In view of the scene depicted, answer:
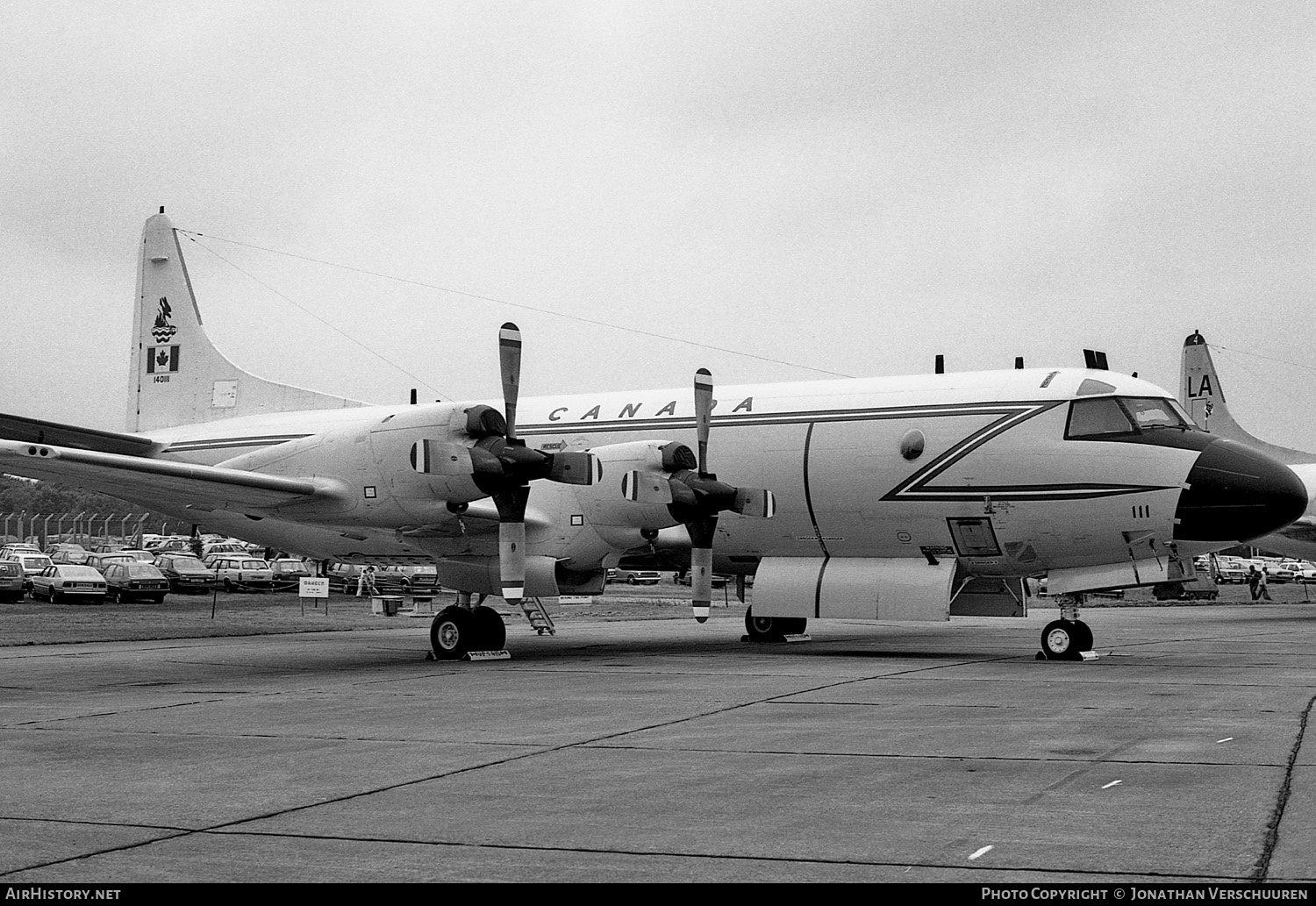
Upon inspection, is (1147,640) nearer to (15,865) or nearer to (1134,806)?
(1134,806)

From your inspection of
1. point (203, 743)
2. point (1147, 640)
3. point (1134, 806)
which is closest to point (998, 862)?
point (1134, 806)

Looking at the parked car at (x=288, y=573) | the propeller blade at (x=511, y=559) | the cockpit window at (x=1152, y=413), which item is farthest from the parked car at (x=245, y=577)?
the cockpit window at (x=1152, y=413)

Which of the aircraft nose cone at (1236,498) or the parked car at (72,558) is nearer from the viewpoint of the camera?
the aircraft nose cone at (1236,498)

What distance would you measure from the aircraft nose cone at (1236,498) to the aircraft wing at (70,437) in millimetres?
16309

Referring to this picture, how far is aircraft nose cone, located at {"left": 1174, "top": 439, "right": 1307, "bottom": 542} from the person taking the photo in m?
17.5

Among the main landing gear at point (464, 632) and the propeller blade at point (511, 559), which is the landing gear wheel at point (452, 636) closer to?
the main landing gear at point (464, 632)

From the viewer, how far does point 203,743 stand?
1023cm

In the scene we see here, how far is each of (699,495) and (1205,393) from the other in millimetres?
32331

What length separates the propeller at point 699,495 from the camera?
63.8ft

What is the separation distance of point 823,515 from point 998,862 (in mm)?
14413

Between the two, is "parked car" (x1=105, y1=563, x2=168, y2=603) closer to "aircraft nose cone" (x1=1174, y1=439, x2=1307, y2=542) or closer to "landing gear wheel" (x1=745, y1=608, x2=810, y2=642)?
"landing gear wheel" (x1=745, y1=608, x2=810, y2=642)

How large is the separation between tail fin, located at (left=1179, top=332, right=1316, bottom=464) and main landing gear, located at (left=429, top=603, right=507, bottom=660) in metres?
32.0

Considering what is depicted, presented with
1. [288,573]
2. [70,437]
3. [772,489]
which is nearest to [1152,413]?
[772,489]

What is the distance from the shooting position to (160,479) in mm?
17109
